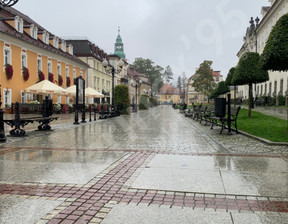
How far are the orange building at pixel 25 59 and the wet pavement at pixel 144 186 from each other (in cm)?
1943

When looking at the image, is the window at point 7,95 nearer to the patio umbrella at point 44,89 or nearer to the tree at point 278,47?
the patio umbrella at point 44,89

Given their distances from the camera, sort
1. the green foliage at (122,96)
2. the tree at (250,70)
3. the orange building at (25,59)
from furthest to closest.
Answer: the green foliage at (122,96) < the orange building at (25,59) < the tree at (250,70)

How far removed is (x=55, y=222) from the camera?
3016mm

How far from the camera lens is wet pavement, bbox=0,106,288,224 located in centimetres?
323

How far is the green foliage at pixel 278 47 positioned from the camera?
30.3 feet

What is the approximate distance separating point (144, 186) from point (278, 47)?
288 inches

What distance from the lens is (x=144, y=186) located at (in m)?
4.27

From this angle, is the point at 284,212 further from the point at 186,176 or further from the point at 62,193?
the point at 62,193

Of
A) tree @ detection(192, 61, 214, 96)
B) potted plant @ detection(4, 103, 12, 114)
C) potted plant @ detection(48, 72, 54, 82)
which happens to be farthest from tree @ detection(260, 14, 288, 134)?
tree @ detection(192, 61, 214, 96)

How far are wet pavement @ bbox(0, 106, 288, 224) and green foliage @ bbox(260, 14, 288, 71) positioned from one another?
363cm

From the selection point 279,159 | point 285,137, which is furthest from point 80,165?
point 285,137

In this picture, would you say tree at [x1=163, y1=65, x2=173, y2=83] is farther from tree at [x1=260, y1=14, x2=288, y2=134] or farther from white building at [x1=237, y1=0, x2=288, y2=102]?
tree at [x1=260, y1=14, x2=288, y2=134]

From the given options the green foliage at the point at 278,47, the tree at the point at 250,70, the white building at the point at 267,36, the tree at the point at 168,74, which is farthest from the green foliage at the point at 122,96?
the tree at the point at 168,74

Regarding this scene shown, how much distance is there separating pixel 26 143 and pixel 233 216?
22.8ft
